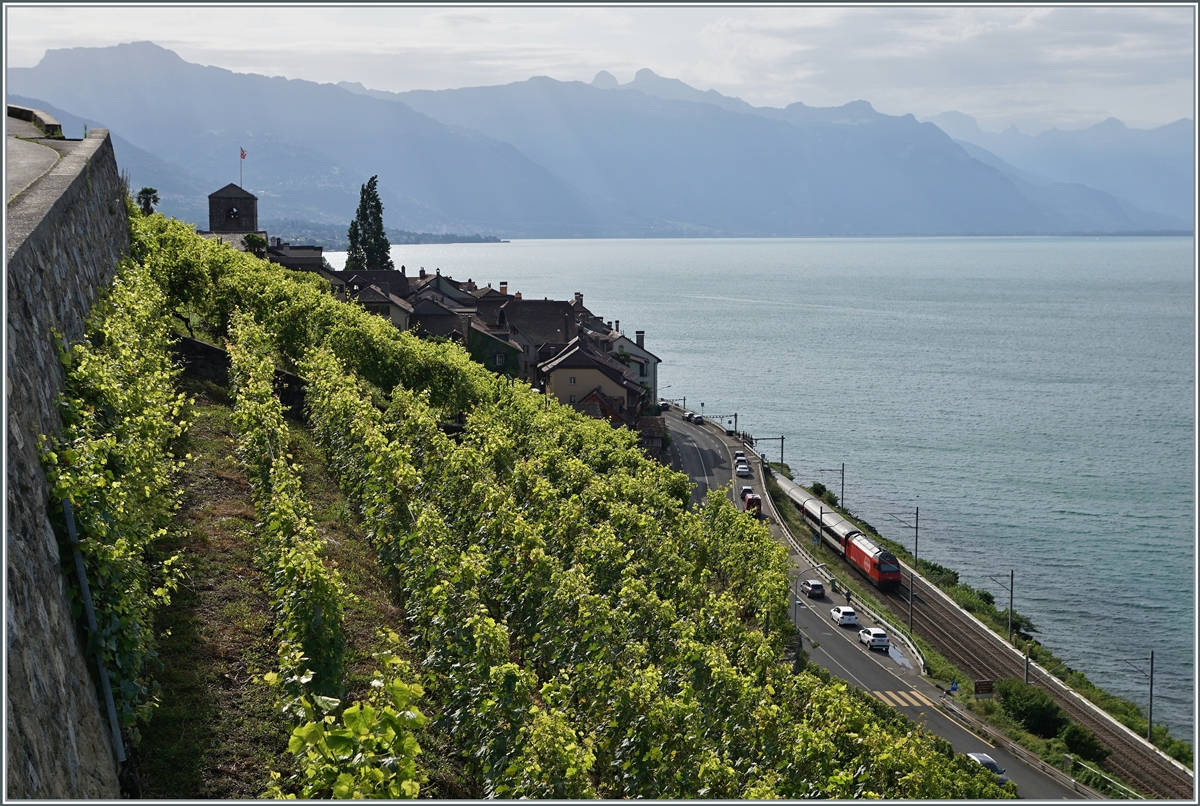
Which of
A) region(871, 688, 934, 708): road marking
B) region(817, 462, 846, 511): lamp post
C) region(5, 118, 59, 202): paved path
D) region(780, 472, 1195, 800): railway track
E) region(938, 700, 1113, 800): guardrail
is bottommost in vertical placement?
region(780, 472, 1195, 800): railway track

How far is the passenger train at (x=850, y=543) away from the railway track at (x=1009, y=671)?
95cm

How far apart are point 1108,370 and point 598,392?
8462 cm

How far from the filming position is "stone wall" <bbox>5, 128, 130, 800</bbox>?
772 centimetres

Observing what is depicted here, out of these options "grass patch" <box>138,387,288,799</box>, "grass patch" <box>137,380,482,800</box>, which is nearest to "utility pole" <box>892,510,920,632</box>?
"grass patch" <box>137,380,482,800</box>

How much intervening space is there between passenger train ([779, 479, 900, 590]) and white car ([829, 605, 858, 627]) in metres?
6.98

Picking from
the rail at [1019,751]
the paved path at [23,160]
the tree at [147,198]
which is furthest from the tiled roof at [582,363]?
the paved path at [23,160]

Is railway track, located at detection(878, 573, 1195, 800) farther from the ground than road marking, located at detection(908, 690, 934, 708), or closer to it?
closer to it

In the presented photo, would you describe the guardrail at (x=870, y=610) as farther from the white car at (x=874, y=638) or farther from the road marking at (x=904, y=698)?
the road marking at (x=904, y=698)

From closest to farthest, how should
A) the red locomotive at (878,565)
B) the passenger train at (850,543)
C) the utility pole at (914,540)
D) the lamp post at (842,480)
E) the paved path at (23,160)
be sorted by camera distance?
the paved path at (23,160)
the red locomotive at (878,565)
the passenger train at (850,543)
the utility pole at (914,540)
the lamp post at (842,480)

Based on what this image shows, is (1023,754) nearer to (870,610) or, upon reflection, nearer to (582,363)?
(870,610)

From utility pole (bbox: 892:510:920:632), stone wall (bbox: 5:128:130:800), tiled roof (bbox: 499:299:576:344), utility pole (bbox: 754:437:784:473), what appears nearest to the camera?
stone wall (bbox: 5:128:130:800)

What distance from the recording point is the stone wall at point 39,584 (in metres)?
7.72

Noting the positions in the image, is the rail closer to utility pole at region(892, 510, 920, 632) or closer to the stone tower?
utility pole at region(892, 510, 920, 632)

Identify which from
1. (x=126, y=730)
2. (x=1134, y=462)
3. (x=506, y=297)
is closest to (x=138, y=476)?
(x=126, y=730)
